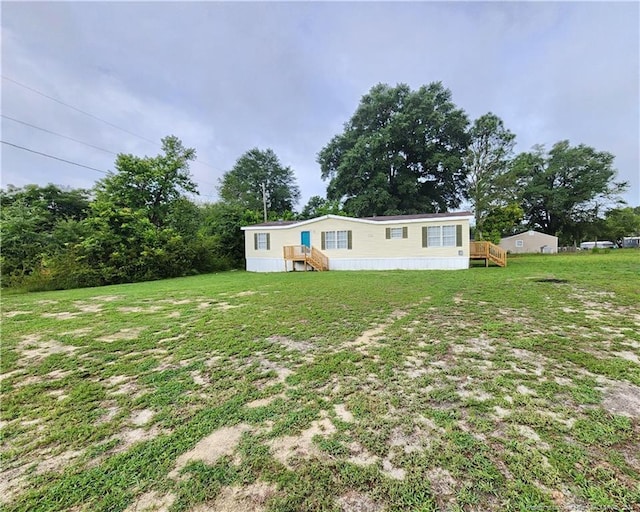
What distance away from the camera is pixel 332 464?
A: 1.68m

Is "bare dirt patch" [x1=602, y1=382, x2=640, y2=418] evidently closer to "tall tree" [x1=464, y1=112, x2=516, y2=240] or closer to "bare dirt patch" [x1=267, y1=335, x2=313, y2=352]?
"bare dirt patch" [x1=267, y1=335, x2=313, y2=352]

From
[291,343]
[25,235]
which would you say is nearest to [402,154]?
[291,343]

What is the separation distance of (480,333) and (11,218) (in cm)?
1967

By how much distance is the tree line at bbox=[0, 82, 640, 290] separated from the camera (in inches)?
535

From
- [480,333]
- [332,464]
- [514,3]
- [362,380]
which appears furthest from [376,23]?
[332,464]

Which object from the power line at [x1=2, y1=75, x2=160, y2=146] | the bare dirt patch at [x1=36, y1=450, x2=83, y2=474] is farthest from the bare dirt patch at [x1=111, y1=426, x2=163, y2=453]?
the power line at [x1=2, y1=75, x2=160, y2=146]

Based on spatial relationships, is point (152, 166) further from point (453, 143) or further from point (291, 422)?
point (453, 143)

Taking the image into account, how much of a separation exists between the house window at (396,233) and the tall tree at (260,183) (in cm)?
1941

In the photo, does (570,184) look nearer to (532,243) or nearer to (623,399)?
(532,243)

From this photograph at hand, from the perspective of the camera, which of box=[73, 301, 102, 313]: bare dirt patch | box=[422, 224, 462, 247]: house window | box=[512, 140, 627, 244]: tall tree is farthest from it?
box=[512, 140, 627, 244]: tall tree

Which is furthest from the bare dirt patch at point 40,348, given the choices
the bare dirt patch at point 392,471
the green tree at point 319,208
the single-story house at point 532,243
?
the single-story house at point 532,243

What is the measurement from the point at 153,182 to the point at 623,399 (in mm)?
19634

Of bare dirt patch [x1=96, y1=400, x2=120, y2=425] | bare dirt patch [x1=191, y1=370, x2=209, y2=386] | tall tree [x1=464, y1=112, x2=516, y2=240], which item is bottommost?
bare dirt patch [x1=96, y1=400, x2=120, y2=425]

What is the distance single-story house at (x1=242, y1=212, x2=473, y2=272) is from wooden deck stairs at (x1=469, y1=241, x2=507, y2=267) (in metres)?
1.88
